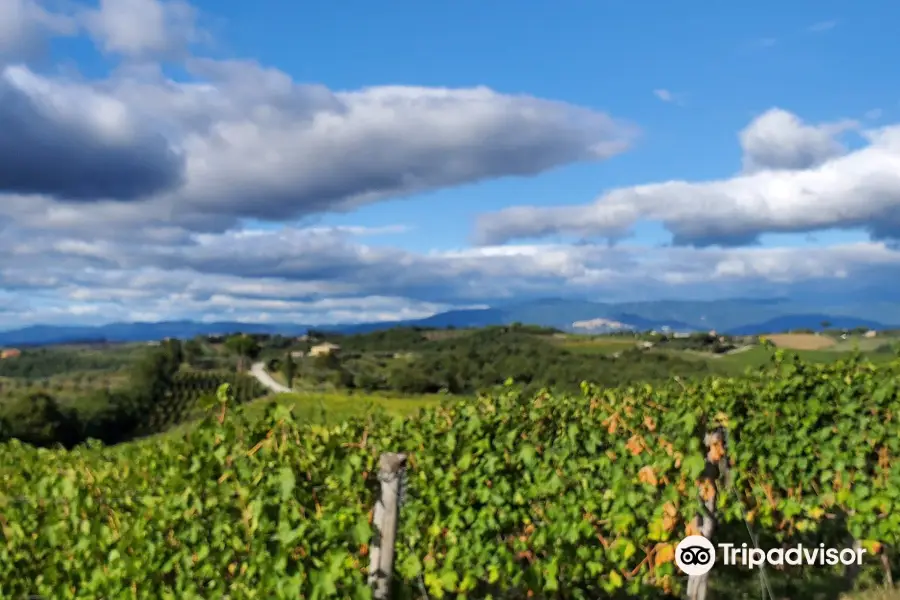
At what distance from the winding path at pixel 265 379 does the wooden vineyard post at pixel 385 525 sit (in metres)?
77.1

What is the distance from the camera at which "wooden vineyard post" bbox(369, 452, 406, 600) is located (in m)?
3.69

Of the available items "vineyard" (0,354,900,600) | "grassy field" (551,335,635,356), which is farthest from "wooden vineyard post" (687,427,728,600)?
"grassy field" (551,335,635,356)

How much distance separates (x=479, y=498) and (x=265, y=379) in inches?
3591

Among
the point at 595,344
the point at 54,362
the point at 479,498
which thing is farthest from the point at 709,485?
the point at 54,362

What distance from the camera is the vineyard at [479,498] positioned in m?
4.37

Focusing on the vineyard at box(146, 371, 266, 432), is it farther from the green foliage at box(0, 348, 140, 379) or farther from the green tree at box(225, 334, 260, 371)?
the green foliage at box(0, 348, 140, 379)

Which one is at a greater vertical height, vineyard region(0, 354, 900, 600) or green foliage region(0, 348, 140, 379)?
vineyard region(0, 354, 900, 600)

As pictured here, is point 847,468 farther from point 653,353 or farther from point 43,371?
point 43,371

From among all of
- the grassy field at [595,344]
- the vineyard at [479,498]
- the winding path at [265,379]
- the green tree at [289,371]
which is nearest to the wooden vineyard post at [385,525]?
the vineyard at [479,498]

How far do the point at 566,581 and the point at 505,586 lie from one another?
0.77 m

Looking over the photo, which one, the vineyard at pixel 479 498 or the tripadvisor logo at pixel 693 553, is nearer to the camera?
the vineyard at pixel 479 498

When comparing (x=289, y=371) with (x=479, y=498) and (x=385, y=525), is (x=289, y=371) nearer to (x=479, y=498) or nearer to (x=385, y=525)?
(x=479, y=498)

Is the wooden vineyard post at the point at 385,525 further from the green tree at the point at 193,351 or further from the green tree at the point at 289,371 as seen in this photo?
the green tree at the point at 193,351

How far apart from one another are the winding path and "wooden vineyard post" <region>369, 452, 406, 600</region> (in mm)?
77113
